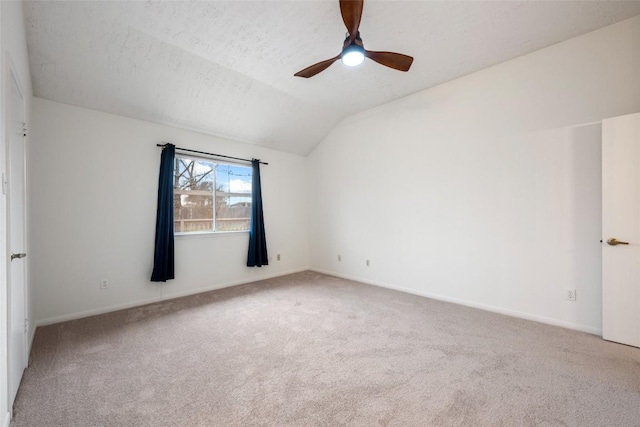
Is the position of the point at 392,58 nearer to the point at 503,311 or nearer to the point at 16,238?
the point at 503,311

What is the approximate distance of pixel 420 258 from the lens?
3836mm

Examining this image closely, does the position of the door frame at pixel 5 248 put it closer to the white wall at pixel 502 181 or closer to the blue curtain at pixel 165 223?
the blue curtain at pixel 165 223

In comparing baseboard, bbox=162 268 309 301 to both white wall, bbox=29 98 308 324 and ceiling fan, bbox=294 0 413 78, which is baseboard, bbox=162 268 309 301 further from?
ceiling fan, bbox=294 0 413 78

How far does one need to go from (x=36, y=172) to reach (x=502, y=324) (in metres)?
5.13

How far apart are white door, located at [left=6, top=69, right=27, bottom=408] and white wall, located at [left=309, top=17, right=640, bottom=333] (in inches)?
153

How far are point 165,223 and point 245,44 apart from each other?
2394mm

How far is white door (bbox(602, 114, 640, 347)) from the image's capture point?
7.56 ft

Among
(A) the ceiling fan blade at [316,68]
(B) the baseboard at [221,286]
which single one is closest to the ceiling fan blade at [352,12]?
(A) the ceiling fan blade at [316,68]

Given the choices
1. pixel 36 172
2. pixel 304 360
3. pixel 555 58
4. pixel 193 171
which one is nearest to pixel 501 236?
pixel 555 58

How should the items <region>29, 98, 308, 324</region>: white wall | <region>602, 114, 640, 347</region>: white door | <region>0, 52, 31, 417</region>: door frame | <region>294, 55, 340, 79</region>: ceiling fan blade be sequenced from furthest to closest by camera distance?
<region>29, 98, 308, 324</region>: white wall
<region>294, 55, 340, 79</region>: ceiling fan blade
<region>602, 114, 640, 347</region>: white door
<region>0, 52, 31, 417</region>: door frame

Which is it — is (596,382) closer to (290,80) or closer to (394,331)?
(394,331)

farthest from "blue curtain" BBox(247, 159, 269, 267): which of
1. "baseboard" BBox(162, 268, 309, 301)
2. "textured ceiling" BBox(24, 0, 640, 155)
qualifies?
"textured ceiling" BBox(24, 0, 640, 155)

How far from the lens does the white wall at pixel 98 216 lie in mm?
2850

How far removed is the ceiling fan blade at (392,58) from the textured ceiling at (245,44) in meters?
0.40
